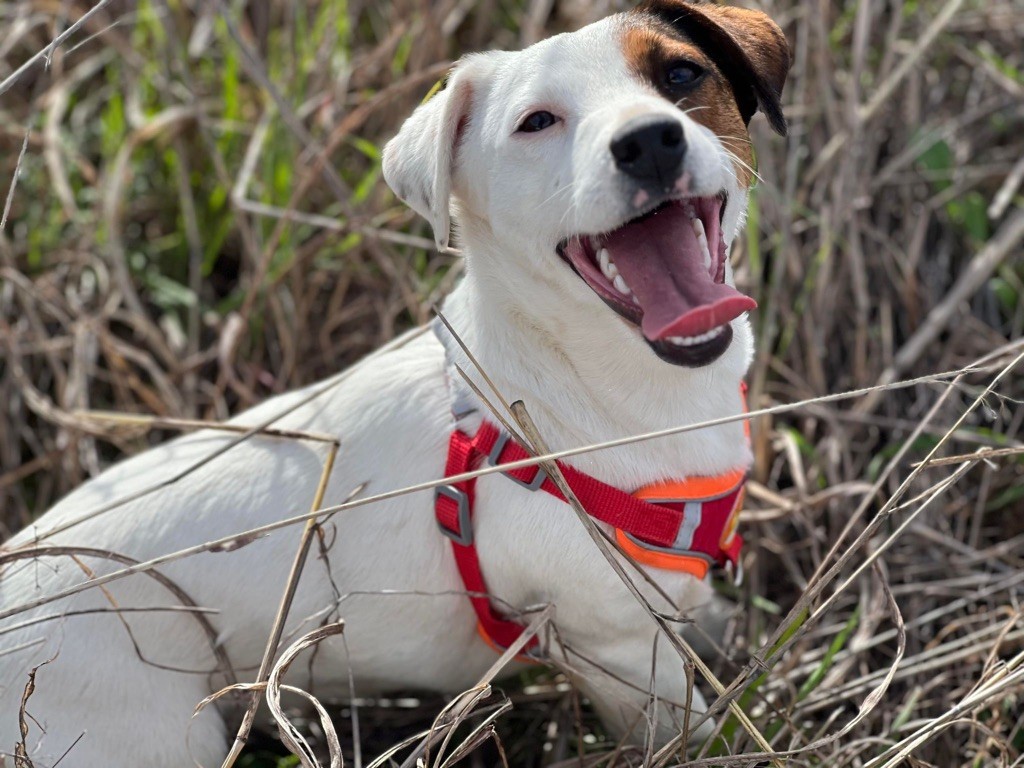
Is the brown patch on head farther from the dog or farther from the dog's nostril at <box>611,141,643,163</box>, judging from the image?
the dog's nostril at <box>611,141,643,163</box>

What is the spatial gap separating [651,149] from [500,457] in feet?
2.42

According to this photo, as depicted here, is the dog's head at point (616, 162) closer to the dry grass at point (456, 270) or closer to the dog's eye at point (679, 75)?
the dog's eye at point (679, 75)

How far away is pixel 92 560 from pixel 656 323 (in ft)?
4.57

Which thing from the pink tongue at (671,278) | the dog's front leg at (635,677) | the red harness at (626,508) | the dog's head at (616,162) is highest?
the dog's head at (616,162)

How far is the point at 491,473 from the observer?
234cm

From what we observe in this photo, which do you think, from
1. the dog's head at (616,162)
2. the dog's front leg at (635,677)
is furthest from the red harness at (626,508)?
the dog's head at (616,162)

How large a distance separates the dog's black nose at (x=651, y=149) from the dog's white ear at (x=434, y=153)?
40 centimetres

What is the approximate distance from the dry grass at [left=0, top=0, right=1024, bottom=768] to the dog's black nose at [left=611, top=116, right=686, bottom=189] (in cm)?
120

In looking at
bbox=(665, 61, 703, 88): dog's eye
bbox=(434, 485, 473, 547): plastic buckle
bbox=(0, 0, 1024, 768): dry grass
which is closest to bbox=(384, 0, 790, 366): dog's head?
bbox=(665, 61, 703, 88): dog's eye

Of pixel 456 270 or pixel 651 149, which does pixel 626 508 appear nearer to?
pixel 651 149

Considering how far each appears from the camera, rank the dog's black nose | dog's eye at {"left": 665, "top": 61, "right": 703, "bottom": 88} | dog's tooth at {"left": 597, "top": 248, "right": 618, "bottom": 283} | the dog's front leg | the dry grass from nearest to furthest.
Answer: the dog's black nose < dog's tooth at {"left": 597, "top": 248, "right": 618, "bottom": 283} < dog's eye at {"left": 665, "top": 61, "right": 703, "bottom": 88} < the dog's front leg < the dry grass

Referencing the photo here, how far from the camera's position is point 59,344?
12.5 ft

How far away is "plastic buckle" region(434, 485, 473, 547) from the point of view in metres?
2.33

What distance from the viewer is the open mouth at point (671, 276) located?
205cm
